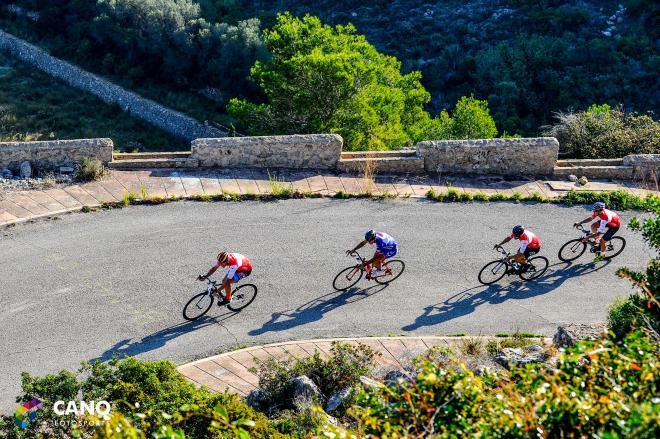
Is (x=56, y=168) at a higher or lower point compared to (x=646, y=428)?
lower

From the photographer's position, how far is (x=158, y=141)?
34.4m

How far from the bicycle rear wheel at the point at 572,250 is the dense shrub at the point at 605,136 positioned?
586 centimetres

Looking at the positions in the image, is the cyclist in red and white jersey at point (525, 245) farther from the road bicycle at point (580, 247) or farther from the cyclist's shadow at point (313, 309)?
the cyclist's shadow at point (313, 309)

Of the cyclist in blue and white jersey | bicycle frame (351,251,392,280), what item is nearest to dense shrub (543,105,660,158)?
bicycle frame (351,251,392,280)

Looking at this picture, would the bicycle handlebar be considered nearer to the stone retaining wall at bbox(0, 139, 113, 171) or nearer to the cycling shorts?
the cycling shorts

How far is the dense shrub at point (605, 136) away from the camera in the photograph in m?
19.3

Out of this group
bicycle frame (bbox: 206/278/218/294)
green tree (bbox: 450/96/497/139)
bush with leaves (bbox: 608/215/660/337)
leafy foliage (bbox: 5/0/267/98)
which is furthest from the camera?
leafy foliage (bbox: 5/0/267/98)

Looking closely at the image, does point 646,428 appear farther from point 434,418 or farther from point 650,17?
point 650,17

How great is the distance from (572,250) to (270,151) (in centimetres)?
670

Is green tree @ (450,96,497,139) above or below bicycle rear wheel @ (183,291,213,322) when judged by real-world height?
below

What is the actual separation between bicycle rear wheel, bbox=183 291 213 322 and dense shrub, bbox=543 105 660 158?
11.4m

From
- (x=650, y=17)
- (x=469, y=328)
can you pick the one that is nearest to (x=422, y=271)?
(x=469, y=328)

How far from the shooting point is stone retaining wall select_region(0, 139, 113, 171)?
1627 cm

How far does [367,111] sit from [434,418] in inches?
690
